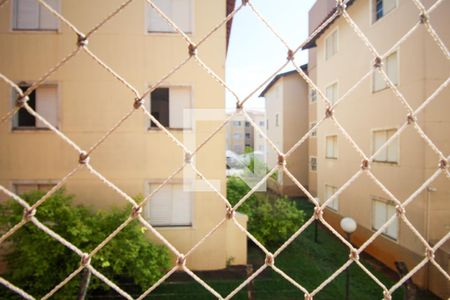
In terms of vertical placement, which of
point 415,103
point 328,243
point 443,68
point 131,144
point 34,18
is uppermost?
point 34,18

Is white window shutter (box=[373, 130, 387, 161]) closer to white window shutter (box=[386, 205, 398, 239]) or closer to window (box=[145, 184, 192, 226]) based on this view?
white window shutter (box=[386, 205, 398, 239])

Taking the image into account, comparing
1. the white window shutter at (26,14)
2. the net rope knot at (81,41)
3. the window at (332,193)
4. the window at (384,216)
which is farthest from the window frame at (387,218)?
the white window shutter at (26,14)

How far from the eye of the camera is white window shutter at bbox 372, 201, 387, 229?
20.3 feet

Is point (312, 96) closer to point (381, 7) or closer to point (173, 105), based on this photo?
point (381, 7)

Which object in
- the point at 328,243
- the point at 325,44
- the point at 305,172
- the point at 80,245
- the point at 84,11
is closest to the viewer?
the point at 80,245

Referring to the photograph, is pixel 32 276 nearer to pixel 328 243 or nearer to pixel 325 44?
pixel 328 243

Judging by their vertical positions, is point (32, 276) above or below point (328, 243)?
above

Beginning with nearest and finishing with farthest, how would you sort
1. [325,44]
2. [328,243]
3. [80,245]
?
1. [80,245]
2. [328,243]
3. [325,44]

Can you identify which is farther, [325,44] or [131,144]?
[325,44]

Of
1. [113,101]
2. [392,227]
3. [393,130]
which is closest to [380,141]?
[393,130]

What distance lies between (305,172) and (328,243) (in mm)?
6216

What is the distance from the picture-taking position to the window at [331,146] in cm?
861

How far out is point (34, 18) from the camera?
4.85 m

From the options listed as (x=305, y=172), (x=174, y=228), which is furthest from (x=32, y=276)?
(x=305, y=172)
